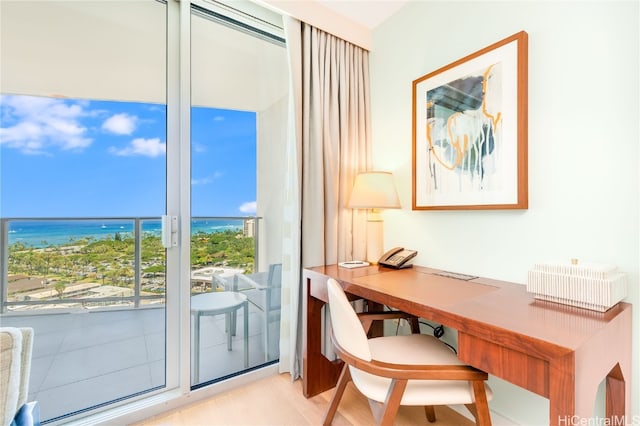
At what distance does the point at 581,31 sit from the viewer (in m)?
1.20

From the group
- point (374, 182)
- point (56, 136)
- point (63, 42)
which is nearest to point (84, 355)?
point (56, 136)

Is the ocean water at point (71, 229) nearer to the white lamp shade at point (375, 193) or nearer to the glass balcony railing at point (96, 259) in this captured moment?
the glass balcony railing at point (96, 259)

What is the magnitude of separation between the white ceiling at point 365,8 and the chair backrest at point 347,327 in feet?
5.90

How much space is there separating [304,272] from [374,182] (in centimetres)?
70

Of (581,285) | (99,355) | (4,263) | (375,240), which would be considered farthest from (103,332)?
(581,285)

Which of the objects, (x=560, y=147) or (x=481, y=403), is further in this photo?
(x=560, y=147)

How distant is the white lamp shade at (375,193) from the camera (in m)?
1.75

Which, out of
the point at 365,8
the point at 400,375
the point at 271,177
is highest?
the point at 365,8

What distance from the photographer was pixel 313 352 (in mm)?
1765

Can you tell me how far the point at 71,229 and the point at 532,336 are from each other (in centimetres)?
197

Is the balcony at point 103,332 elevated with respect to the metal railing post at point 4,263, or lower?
lower

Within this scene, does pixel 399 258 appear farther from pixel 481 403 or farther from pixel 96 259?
pixel 96 259

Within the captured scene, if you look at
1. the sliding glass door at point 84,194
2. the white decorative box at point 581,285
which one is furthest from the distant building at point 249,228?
the white decorative box at point 581,285

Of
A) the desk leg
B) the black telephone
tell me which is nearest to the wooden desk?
the black telephone
